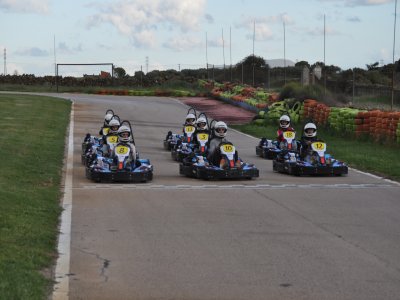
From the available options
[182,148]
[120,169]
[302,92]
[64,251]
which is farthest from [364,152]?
[64,251]

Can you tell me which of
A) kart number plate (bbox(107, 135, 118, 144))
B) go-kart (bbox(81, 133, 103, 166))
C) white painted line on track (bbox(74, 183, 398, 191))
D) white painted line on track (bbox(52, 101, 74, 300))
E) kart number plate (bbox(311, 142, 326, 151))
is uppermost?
kart number plate (bbox(107, 135, 118, 144))

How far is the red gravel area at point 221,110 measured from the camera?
36.0 meters

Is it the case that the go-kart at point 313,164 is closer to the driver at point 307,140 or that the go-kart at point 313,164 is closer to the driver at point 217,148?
the driver at point 307,140

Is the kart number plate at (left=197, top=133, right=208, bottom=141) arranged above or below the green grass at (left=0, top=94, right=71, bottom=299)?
above

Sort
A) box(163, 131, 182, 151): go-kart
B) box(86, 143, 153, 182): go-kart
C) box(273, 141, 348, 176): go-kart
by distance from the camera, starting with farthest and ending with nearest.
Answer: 1. box(163, 131, 182, 151): go-kart
2. box(273, 141, 348, 176): go-kart
3. box(86, 143, 153, 182): go-kart

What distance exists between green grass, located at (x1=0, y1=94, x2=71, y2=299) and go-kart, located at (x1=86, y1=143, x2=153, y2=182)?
0.72 metres

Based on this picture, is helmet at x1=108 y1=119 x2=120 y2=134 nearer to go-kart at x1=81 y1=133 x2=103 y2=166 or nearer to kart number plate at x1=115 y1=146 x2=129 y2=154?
go-kart at x1=81 y1=133 x2=103 y2=166

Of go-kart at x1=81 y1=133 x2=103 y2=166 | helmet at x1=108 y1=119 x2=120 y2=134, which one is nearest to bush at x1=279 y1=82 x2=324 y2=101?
go-kart at x1=81 y1=133 x2=103 y2=166

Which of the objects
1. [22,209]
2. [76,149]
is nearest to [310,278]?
[22,209]

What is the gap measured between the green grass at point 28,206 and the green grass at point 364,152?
6605 mm

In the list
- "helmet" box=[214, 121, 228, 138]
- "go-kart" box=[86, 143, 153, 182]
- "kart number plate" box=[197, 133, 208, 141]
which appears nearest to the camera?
"go-kart" box=[86, 143, 153, 182]

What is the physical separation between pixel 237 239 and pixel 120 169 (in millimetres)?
6253

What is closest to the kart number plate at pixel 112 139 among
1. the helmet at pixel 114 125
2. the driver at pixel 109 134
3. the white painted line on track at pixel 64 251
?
the driver at pixel 109 134

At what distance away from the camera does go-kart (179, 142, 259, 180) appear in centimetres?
1548
